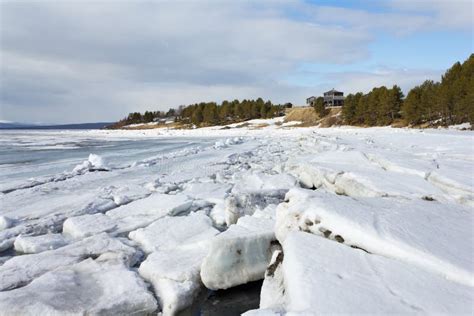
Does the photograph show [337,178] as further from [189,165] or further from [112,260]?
[189,165]

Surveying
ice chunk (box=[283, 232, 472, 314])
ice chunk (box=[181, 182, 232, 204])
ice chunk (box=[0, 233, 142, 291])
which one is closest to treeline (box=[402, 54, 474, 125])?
ice chunk (box=[181, 182, 232, 204])

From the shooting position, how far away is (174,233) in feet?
18.0

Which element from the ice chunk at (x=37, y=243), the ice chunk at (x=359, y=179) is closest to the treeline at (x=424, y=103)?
the ice chunk at (x=359, y=179)

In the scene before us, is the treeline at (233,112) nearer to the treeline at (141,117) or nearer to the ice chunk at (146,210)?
the treeline at (141,117)

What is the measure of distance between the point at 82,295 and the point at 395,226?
324 centimetres

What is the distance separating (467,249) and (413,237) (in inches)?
19.0

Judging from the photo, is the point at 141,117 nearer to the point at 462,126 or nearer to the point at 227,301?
the point at 462,126

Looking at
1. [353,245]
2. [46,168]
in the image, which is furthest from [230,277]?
[46,168]

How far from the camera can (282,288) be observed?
3.34 m

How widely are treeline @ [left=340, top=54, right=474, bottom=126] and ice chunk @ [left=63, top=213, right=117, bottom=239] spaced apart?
39.2 meters

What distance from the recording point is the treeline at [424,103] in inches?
1551

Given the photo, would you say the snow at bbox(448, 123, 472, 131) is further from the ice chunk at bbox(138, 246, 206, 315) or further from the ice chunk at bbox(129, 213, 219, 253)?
the ice chunk at bbox(138, 246, 206, 315)

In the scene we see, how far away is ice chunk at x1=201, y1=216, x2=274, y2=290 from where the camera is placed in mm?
4117

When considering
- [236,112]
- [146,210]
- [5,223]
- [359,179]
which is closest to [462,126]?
[359,179]
